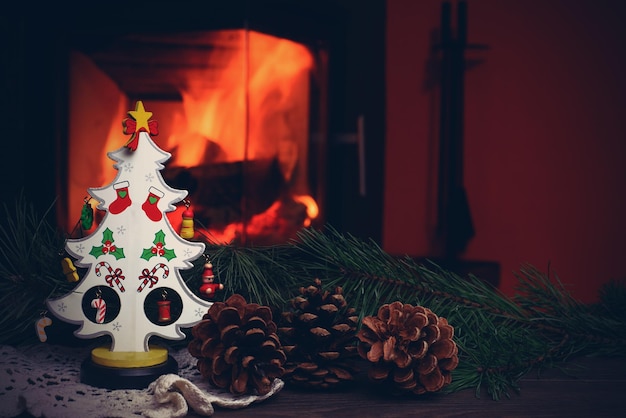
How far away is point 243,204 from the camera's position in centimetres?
134

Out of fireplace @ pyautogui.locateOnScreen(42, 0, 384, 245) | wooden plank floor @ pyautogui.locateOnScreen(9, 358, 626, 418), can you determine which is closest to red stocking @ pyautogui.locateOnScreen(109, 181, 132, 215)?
wooden plank floor @ pyautogui.locateOnScreen(9, 358, 626, 418)

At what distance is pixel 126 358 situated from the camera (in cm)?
62

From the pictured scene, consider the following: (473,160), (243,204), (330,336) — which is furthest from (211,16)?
(330,336)

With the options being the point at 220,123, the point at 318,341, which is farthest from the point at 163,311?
the point at 220,123

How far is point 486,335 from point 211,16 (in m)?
0.92

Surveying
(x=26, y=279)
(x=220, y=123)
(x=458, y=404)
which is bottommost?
(x=458, y=404)

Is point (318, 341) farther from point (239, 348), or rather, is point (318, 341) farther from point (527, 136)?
point (527, 136)

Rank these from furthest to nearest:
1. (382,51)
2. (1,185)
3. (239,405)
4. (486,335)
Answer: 1. (382,51)
2. (1,185)
3. (486,335)
4. (239,405)

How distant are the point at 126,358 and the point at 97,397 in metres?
0.05

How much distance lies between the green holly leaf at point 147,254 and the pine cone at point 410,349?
0.73 feet

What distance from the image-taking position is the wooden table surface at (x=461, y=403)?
0.58 meters

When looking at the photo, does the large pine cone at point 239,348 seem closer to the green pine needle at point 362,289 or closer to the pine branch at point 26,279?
the green pine needle at point 362,289

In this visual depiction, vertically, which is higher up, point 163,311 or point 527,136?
point 527,136

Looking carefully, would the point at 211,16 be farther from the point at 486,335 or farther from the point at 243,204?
the point at 486,335
